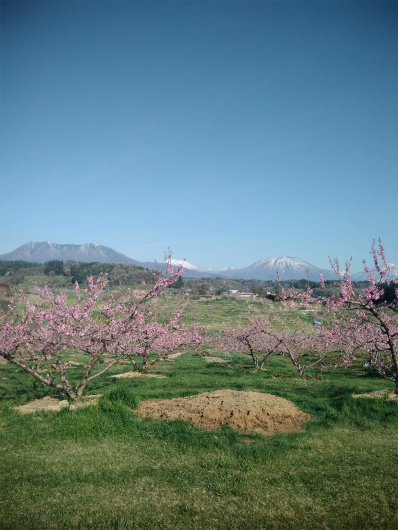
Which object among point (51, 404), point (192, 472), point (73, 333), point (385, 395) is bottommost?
point (51, 404)

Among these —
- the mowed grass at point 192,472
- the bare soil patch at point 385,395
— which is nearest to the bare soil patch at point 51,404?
the mowed grass at point 192,472

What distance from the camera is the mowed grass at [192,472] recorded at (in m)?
6.01

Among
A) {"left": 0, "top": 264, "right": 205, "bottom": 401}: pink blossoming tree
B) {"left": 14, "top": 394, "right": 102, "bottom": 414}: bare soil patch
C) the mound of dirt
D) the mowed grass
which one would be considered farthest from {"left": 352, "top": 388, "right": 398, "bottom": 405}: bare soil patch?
{"left": 14, "top": 394, "right": 102, "bottom": 414}: bare soil patch

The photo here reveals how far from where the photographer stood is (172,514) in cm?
610

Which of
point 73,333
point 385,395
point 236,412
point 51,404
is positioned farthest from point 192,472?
point 385,395

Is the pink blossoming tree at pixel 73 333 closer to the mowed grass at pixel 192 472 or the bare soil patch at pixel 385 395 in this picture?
the mowed grass at pixel 192 472

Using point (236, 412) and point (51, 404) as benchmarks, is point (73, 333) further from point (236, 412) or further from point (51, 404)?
point (236, 412)

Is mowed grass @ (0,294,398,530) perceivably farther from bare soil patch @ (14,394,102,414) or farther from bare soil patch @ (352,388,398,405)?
bare soil patch @ (352,388,398,405)

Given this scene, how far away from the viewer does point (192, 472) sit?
7.64m

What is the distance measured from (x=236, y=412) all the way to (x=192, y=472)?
3554 millimetres

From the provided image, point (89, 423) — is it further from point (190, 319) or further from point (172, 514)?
point (190, 319)

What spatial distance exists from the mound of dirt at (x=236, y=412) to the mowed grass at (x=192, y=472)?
57 cm

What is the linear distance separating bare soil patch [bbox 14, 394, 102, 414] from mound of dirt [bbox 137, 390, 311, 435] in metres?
2.15

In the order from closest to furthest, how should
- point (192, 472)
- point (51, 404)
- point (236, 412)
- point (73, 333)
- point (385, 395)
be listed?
point (192, 472) → point (236, 412) → point (385, 395) → point (51, 404) → point (73, 333)
